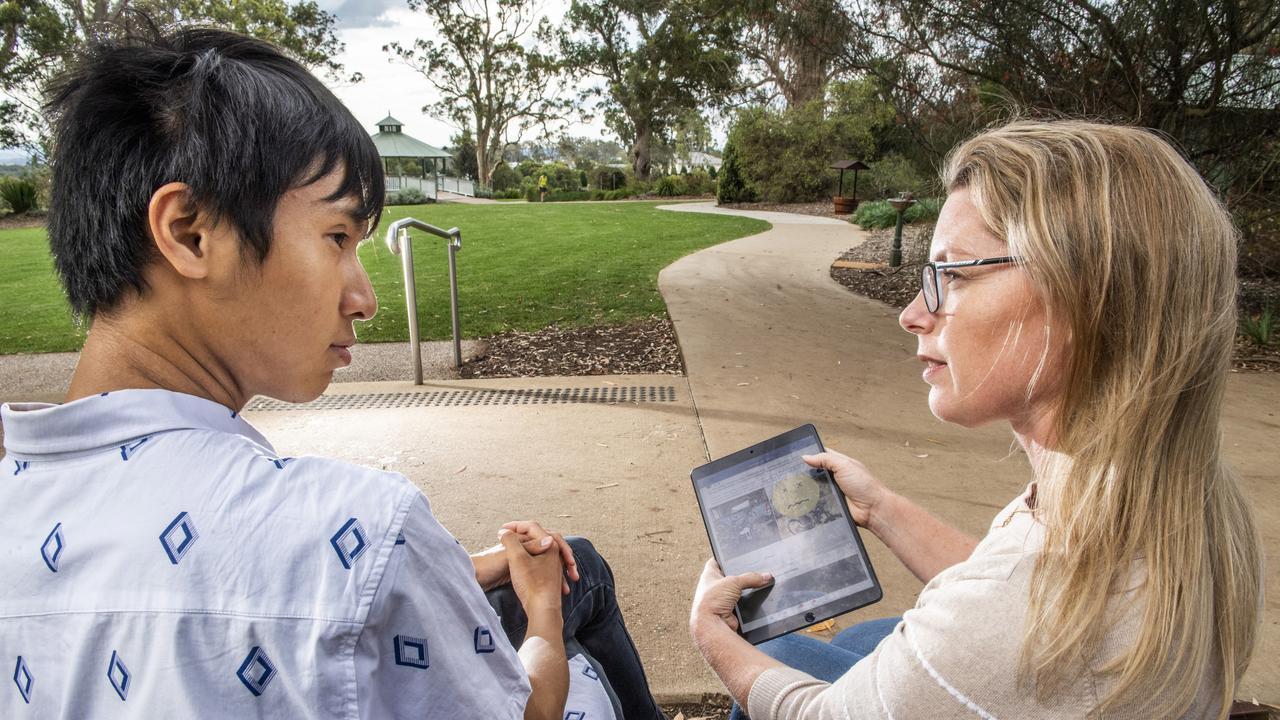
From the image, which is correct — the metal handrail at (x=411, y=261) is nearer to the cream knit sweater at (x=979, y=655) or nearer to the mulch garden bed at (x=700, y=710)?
the mulch garden bed at (x=700, y=710)

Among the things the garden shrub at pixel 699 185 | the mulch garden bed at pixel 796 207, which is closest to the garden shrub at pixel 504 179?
the garden shrub at pixel 699 185

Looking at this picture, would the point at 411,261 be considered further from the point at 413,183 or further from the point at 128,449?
the point at 413,183

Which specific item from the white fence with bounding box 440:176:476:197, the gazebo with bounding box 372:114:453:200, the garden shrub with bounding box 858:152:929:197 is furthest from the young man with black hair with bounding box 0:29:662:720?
the gazebo with bounding box 372:114:453:200

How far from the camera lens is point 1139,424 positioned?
3.54 feet

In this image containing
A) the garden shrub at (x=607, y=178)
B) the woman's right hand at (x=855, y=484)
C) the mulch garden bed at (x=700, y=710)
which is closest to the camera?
the woman's right hand at (x=855, y=484)

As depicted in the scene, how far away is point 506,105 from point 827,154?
28.2 m

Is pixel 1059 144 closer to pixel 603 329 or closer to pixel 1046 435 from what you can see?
pixel 1046 435

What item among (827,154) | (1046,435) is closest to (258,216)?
(1046,435)

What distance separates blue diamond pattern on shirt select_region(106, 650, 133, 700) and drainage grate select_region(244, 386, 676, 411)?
395 cm

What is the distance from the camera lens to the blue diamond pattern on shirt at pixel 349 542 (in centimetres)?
80

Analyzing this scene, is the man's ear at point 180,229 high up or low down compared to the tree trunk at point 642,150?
down

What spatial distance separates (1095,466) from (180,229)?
1263 mm

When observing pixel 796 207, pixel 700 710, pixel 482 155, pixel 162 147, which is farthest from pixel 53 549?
pixel 482 155

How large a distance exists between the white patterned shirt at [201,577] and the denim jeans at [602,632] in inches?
33.2
